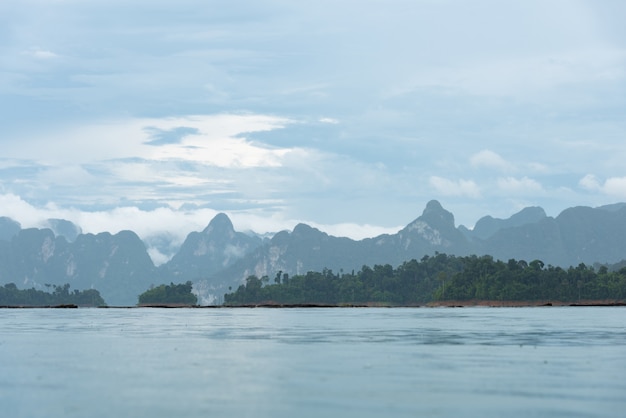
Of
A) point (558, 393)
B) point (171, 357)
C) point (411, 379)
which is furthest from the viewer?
point (171, 357)

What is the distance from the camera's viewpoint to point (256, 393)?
3628 cm

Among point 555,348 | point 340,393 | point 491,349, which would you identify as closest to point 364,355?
point 491,349

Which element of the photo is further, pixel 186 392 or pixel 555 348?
pixel 555 348

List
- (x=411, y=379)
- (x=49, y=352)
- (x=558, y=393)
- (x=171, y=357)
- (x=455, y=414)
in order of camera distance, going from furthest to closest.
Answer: (x=49, y=352) → (x=171, y=357) → (x=411, y=379) → (x=558, y=393) → (x=455, y=414)

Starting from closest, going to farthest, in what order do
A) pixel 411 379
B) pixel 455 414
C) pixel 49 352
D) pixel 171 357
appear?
pixel 455 414 < pixel 411 379 < pixel 171 357 < pixel 49 352

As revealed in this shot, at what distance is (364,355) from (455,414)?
81.7 ft

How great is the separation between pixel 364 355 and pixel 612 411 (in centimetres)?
2536

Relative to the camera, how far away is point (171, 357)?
5359 cm

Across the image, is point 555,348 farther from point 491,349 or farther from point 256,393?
point 256,393

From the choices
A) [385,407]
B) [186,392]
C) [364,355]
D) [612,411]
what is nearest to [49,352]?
[364,355]

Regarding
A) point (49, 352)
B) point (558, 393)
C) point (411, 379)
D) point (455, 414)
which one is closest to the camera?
point (455, 414)

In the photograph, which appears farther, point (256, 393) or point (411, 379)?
point (411, 379)

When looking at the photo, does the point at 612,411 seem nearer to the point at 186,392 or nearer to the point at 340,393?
the point at 340,393

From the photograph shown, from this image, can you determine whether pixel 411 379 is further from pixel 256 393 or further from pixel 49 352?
pixel 49 352
